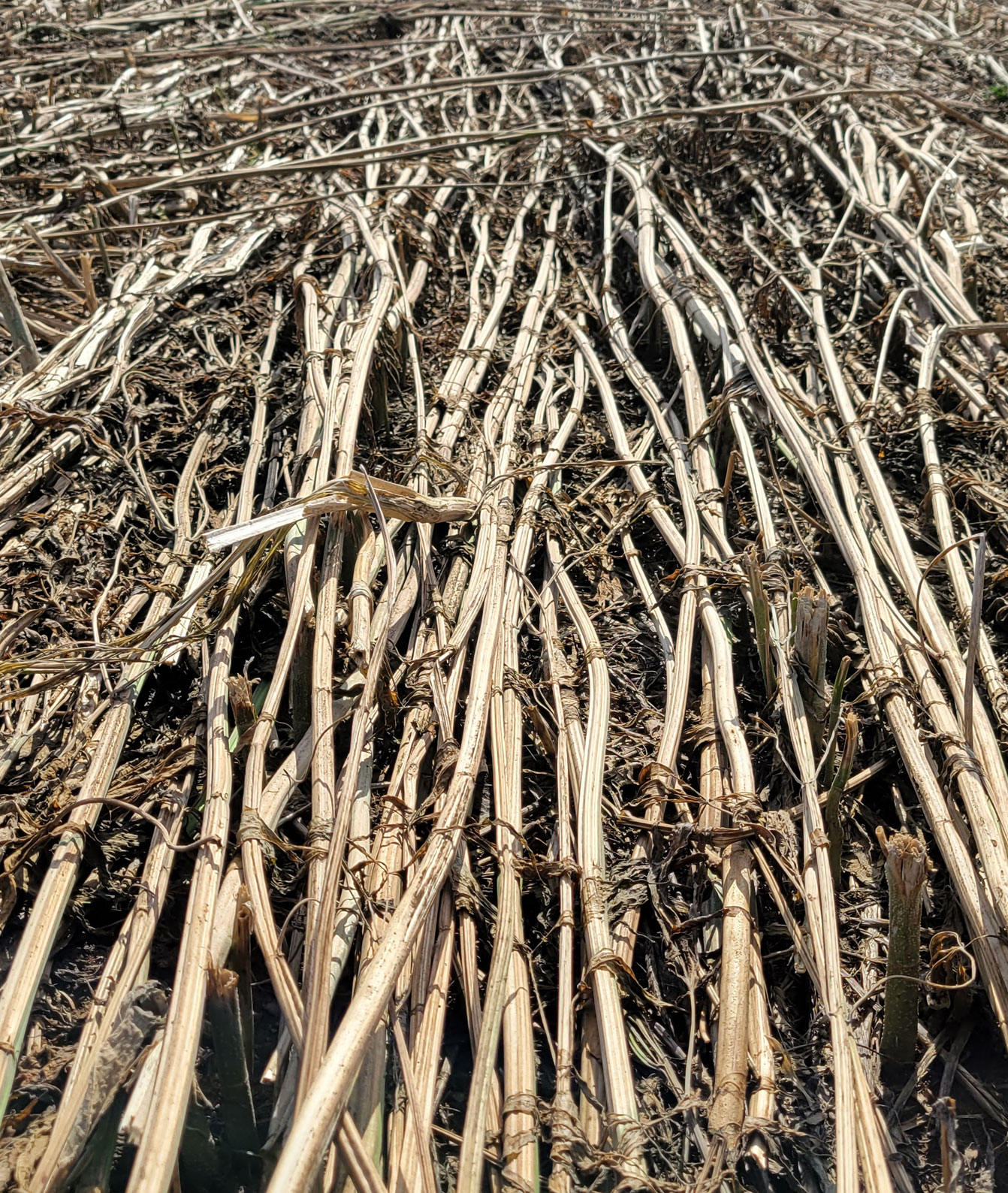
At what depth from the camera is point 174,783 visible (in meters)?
1.19

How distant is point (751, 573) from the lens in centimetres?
136

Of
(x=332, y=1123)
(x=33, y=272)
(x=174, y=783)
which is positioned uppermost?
(x=33, y=272)

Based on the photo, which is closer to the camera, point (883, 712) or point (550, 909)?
point (550, 909)

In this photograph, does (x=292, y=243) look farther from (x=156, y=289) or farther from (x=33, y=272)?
(x=33, y=272)

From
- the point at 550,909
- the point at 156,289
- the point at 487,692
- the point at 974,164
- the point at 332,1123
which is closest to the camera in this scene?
the point at 332,1123

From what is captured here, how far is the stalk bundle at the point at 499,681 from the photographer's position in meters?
0.92

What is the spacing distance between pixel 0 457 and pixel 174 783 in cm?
80

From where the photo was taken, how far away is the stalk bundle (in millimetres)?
920

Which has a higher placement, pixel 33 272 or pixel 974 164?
pixel 974 164

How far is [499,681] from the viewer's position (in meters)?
1.28

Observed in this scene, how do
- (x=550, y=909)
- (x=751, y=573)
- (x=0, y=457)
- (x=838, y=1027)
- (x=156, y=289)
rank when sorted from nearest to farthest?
(x=838, y=1027) → (x=550, y=909) → (x=751, y=573) → (x=0, y=457) → (x=156, y=289)

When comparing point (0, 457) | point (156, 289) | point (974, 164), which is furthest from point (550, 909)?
point (974, 164)

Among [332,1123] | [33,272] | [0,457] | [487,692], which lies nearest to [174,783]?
[487,692]

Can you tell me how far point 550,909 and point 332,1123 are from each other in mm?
414
